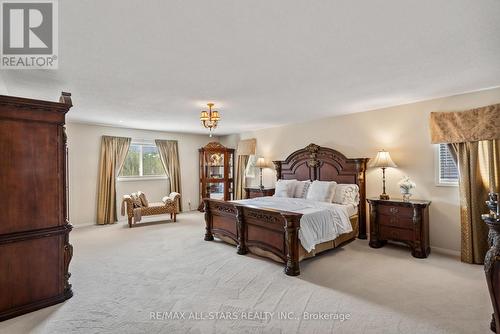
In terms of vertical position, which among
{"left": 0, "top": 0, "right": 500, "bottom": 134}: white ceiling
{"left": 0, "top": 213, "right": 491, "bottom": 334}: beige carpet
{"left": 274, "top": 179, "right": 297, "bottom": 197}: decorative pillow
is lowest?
{"left": 0, "top": 213, "right": 491, "bottom": 334}: beige carpet

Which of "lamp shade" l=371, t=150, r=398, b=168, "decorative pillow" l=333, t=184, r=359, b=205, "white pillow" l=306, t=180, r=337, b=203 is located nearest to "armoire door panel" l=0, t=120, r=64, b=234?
"white pillow" l=306, t=180, r=337, b=203

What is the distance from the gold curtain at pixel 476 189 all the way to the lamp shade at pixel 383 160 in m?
0.95

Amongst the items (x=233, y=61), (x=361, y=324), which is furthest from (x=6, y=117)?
(x=361, y=324)

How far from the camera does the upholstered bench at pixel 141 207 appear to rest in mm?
6004

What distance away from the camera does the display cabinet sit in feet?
Result: 25.1

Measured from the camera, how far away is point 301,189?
17.7 feet

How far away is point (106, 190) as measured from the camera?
20.9 ft

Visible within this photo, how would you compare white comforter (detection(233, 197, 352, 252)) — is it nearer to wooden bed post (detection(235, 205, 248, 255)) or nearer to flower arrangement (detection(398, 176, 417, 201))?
wooden bed post (detection(235, 205, 248, 255))

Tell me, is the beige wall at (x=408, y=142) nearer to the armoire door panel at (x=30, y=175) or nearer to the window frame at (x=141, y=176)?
the window frame at (x=141, y=176)

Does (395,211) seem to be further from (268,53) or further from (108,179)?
(108,179)

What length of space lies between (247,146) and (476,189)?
16.8 feet

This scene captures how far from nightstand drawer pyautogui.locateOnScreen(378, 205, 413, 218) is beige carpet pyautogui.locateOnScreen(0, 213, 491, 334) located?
60 centimetres

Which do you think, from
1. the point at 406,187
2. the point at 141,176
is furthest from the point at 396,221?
the point at 141,176

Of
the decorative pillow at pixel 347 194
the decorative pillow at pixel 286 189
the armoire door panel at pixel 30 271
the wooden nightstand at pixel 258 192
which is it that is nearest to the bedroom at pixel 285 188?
the armoire door panel at pixel 30 271
